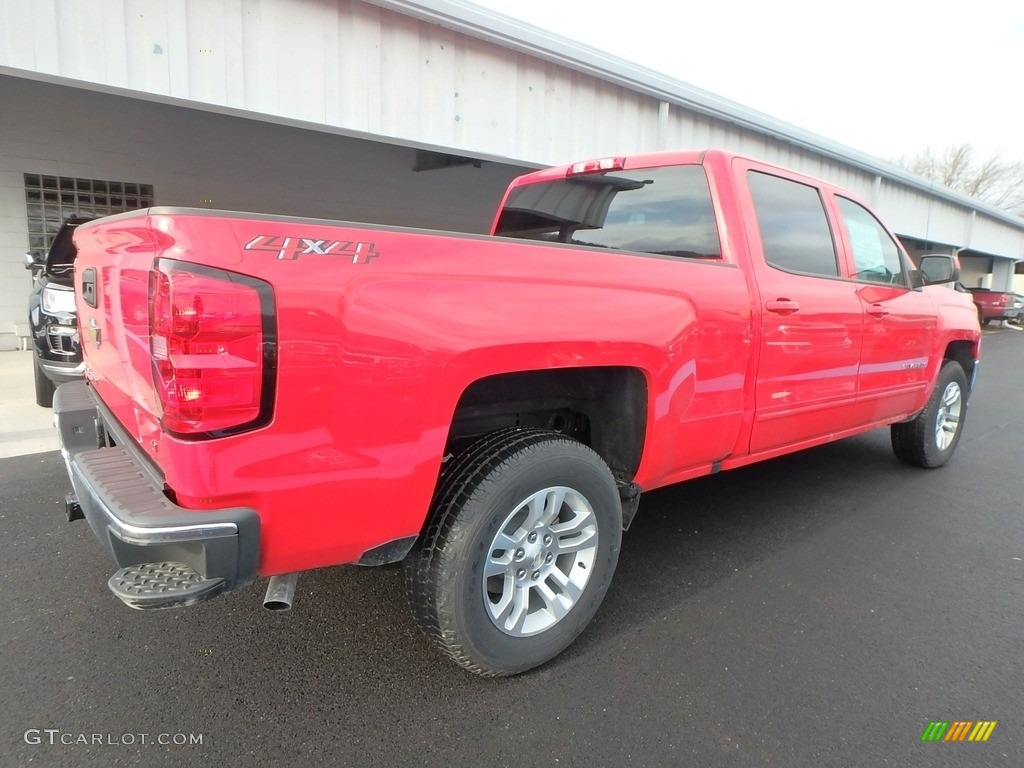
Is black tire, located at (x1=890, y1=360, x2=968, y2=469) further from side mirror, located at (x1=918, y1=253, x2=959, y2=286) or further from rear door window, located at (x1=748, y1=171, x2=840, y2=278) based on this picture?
rear door window, located at (x1=748, y1=171, x2=840, y2=278)

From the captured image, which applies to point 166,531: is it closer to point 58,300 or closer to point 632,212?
point 632,212

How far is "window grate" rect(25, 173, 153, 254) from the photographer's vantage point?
835cm

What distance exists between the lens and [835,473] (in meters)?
4.95

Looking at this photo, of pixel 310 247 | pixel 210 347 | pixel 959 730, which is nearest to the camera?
pixel 210 347

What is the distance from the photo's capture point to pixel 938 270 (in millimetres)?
4289

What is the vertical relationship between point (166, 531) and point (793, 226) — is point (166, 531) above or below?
below

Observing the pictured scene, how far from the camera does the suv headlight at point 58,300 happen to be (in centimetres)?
387

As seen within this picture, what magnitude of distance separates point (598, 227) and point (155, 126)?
800 cm

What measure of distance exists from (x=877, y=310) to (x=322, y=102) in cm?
517

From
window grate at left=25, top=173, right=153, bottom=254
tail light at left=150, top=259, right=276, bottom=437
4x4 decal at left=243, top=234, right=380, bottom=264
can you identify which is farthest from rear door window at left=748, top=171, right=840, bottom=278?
window grate at left=25, top=173, right=153, bottom=254

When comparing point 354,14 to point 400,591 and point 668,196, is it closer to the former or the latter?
point 668,196

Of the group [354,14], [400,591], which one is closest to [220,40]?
[354,14]

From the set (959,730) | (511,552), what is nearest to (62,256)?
(511,552)

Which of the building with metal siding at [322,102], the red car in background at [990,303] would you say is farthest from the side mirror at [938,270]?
the red car in background at [990,303]
